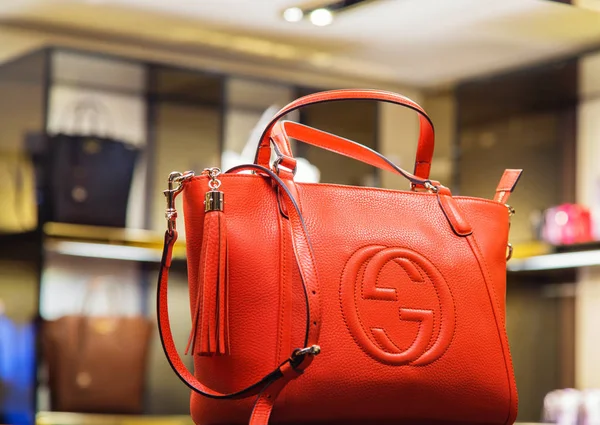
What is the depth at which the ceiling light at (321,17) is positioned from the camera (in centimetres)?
378

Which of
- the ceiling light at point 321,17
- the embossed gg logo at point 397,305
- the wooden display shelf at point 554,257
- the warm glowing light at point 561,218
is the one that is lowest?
the embossed gg logo at point 397,305

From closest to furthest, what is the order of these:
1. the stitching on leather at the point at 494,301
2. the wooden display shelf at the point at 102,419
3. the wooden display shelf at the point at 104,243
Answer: the stitching on leather at the point at 494,301 → the wooden display shelf at the point at 102,419 → the wooden display shelf at the point at 104,243

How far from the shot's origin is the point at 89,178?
12.6 feet

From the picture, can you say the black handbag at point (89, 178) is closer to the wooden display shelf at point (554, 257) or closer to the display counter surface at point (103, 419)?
the display counter surface at point (103, 419)

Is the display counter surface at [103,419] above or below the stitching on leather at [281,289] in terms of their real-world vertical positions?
below

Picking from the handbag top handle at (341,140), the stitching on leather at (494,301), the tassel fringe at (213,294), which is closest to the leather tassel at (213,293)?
the tassel fringe at (213,294)

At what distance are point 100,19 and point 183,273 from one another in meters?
1.09

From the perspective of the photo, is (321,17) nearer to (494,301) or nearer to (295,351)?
(494,301)

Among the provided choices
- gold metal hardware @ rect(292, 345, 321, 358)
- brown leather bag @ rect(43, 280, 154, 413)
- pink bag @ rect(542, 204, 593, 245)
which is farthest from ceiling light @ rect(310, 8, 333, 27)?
gold metal hardware @ rect(292, 345, 321, 358)

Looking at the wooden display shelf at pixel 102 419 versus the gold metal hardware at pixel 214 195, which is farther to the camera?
the wooden display shelf at pixel 102 419

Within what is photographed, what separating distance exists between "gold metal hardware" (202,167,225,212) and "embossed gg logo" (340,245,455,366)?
0.51 feet

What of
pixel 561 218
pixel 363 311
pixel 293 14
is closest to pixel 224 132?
pixel 293 14

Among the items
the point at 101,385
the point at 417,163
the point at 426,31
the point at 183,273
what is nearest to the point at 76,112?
the point at 183,273

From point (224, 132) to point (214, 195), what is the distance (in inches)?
130
